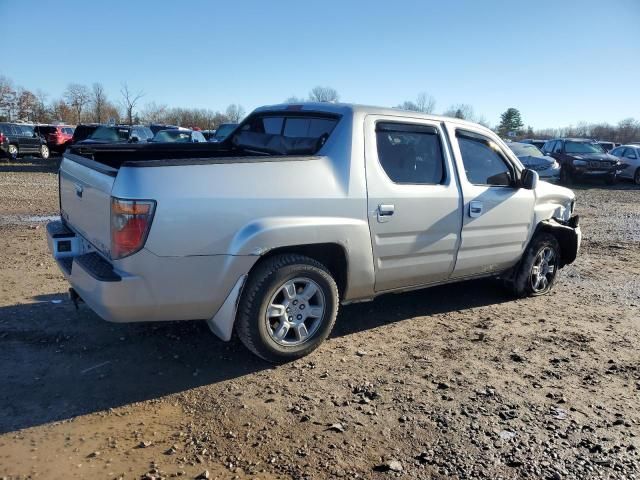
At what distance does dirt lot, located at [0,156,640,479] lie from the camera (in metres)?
2.84

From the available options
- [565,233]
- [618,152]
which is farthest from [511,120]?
[565,233]

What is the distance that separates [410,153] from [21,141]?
967 inches

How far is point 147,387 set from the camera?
3539 millimetres

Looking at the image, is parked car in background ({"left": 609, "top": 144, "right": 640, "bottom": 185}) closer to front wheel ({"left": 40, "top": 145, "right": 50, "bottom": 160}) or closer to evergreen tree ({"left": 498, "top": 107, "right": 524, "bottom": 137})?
front wheel ({"left": 40, "top": 145, "right": 50, "bottom": 160})

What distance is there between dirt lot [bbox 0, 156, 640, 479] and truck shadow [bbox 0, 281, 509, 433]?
15 millimetres

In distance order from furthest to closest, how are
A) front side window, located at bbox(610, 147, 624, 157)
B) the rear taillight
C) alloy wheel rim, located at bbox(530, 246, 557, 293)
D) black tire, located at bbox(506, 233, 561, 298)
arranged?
front side window, located at bbox(610, 147, 624, 157) < alloy wheel rim, located at bbox(530, 246, 557, 293) < black tire, located at bbox(506, 233, 561, 298) < the rear taillight

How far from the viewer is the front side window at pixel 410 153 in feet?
14.0

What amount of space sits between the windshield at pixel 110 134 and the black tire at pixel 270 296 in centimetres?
1841

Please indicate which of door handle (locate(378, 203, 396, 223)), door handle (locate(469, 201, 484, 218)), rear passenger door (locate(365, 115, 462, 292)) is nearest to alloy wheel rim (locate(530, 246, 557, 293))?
door handle (locate(469, 201, 484, 218))

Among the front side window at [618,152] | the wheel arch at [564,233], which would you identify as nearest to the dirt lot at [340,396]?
the wheel arch at [564,233]

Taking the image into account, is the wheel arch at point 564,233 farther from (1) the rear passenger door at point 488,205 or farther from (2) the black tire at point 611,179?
(2) the black tire at point 611,179

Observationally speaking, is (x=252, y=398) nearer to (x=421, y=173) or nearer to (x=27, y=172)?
(x=421, y=173)

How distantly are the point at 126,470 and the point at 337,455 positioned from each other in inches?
42.8

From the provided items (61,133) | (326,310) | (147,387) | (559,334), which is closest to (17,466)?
(147,387)
